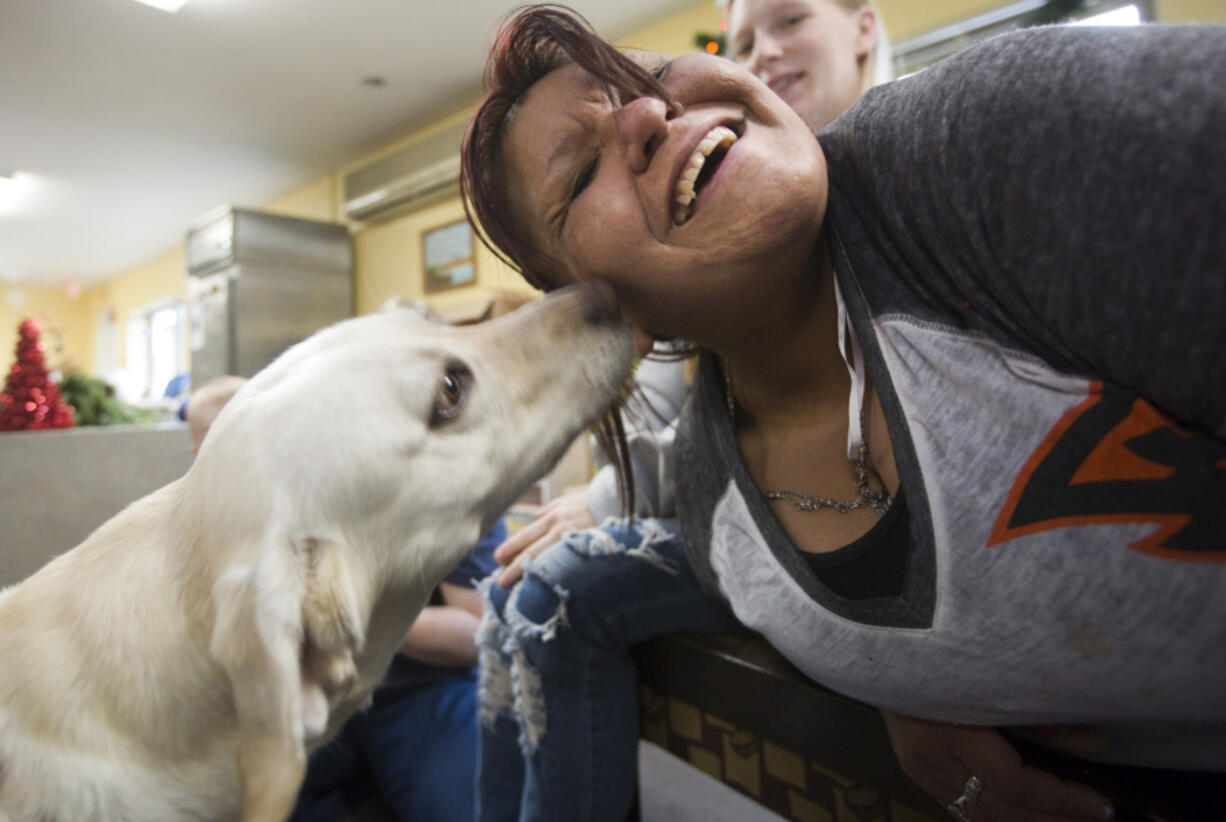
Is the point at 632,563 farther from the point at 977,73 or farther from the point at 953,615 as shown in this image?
the point at 977,73

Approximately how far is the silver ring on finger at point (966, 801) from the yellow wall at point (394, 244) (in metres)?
0.79

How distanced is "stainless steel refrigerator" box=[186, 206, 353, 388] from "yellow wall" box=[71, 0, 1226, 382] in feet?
0.63

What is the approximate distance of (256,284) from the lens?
12.8 ft

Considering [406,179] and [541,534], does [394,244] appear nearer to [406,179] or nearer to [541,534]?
[406,179]

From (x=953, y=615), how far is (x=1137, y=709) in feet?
0.45

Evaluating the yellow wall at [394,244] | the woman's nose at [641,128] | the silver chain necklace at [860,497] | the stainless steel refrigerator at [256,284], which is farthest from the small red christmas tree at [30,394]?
the stainless steel refrigerator at [256,284]

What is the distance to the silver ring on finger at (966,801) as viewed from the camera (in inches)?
23.5

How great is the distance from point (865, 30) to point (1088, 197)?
1150mm

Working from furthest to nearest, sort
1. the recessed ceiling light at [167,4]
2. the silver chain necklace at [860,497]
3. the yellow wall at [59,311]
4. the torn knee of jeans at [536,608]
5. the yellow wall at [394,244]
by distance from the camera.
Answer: the yellow wall at [59,311]
the recessed ceiling light at [167,4]
the yellow wall at [394,244]
the torn knee of jeans at [536,608]
the silver chain necklace at [860,497]

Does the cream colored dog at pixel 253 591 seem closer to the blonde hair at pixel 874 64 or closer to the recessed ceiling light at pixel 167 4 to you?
the blonde hair at pixel 874 64

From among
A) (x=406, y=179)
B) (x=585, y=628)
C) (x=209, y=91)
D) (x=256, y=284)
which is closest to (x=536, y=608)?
(x=585, y=628)

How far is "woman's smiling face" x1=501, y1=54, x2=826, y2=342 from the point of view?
571 millimetres

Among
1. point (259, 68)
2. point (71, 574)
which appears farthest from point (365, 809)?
point (259, 68)

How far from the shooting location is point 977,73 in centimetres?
49
